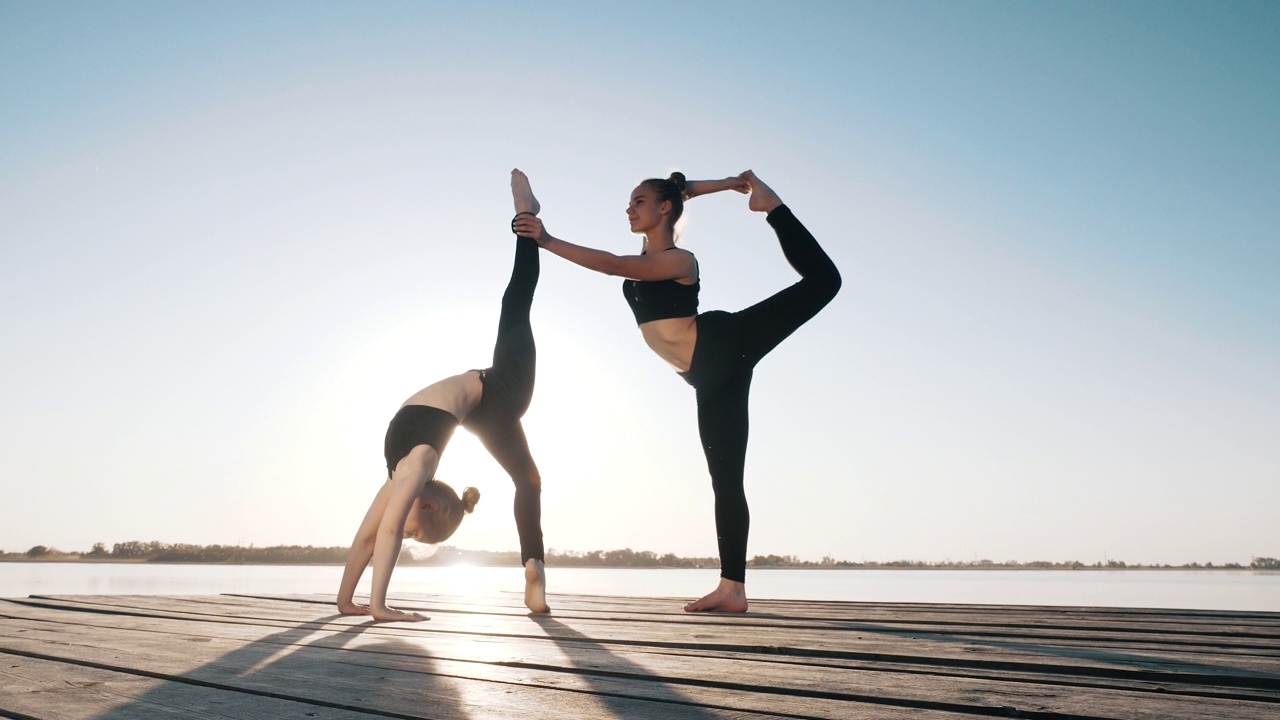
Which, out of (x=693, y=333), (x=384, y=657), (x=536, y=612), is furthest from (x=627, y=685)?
(x=693, y=333)

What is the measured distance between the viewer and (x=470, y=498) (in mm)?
4816

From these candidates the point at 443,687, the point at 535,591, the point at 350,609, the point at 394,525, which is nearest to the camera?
the point at 443,687

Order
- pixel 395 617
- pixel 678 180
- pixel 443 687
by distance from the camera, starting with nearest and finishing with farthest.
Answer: pixel 443 687 → pixel 395 617 → pixel 678 180

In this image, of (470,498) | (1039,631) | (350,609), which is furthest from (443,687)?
(470,498)

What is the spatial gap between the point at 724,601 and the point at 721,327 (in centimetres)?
132

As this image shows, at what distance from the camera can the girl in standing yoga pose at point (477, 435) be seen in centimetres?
402

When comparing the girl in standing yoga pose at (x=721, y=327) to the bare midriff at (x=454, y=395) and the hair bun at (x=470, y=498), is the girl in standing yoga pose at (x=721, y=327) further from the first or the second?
the hair bun at (x=470, y=498)

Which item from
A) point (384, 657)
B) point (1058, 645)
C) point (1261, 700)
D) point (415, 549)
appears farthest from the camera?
point (415, 549)

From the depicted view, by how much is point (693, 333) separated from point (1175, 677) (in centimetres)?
272

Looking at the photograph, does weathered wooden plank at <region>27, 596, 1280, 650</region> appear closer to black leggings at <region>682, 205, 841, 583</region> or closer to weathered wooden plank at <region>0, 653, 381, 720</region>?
black leggings at <region>682, 205, 841, 583</region>

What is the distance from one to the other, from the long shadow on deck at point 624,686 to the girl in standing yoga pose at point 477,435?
152 cm

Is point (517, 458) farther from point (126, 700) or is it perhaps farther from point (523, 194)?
point (126, 700)

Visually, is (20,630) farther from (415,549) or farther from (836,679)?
(836,679)

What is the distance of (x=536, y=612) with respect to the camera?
397cm
